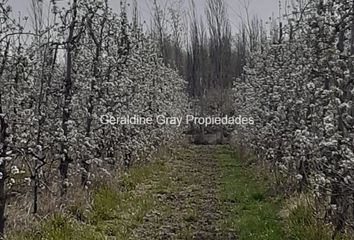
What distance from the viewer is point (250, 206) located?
1016 centimetres

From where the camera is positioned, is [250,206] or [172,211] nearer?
[172,211]

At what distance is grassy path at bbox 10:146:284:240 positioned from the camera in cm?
764

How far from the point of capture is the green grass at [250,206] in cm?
796

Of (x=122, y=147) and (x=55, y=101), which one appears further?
(x=122, y=147)

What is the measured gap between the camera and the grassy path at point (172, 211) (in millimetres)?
7637

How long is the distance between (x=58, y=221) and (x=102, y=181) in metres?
3.27

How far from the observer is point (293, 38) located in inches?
459

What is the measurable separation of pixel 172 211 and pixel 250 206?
4.82 feet

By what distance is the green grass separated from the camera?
7962 mm

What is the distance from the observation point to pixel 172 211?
9727 mm

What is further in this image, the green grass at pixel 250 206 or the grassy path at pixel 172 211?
the green grass at pixel 250 206

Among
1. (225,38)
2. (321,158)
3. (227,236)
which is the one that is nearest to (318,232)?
(321,158)

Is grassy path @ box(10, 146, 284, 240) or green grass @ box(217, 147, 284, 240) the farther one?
green grass @ box(217, 147, 284, 240)

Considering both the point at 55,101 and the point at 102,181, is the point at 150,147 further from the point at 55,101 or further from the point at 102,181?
the point at 55,101
